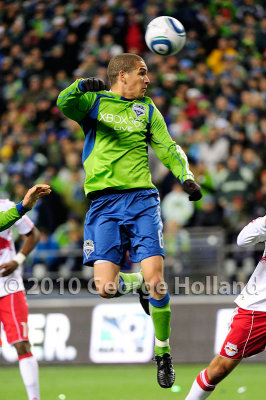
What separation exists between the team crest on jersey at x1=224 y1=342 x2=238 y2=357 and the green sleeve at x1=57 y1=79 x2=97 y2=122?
228 cm

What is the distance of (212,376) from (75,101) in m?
2.43

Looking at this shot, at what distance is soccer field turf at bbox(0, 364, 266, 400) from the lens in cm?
834

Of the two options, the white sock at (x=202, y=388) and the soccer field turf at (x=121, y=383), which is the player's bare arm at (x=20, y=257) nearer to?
the soccer field turf at (x=121, y=383)

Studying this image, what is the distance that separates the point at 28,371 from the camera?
7.21 m

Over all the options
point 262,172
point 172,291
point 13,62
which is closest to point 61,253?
point 172,291

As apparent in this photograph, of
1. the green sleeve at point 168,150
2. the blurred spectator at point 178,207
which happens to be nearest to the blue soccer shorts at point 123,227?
the green sleeve at point 168,150

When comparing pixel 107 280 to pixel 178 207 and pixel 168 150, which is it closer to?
pixel 168 150

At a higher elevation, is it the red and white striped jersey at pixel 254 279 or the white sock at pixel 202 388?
the red and white striped jersey at pixel 254 279

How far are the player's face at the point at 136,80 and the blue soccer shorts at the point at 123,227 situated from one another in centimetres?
84

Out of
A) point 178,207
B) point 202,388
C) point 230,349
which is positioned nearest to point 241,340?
point 230,349

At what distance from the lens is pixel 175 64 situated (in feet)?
50.5

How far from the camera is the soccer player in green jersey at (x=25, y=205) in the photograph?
6062mm

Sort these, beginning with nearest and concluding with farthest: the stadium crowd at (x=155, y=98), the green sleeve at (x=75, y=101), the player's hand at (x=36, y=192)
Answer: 1. the player's hand at (x=36, y=192)
2. the green sleeve at (x=75, y=101)
3. the stadium crowd at (x=155, y=98)

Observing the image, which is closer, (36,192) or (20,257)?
(36,192)
